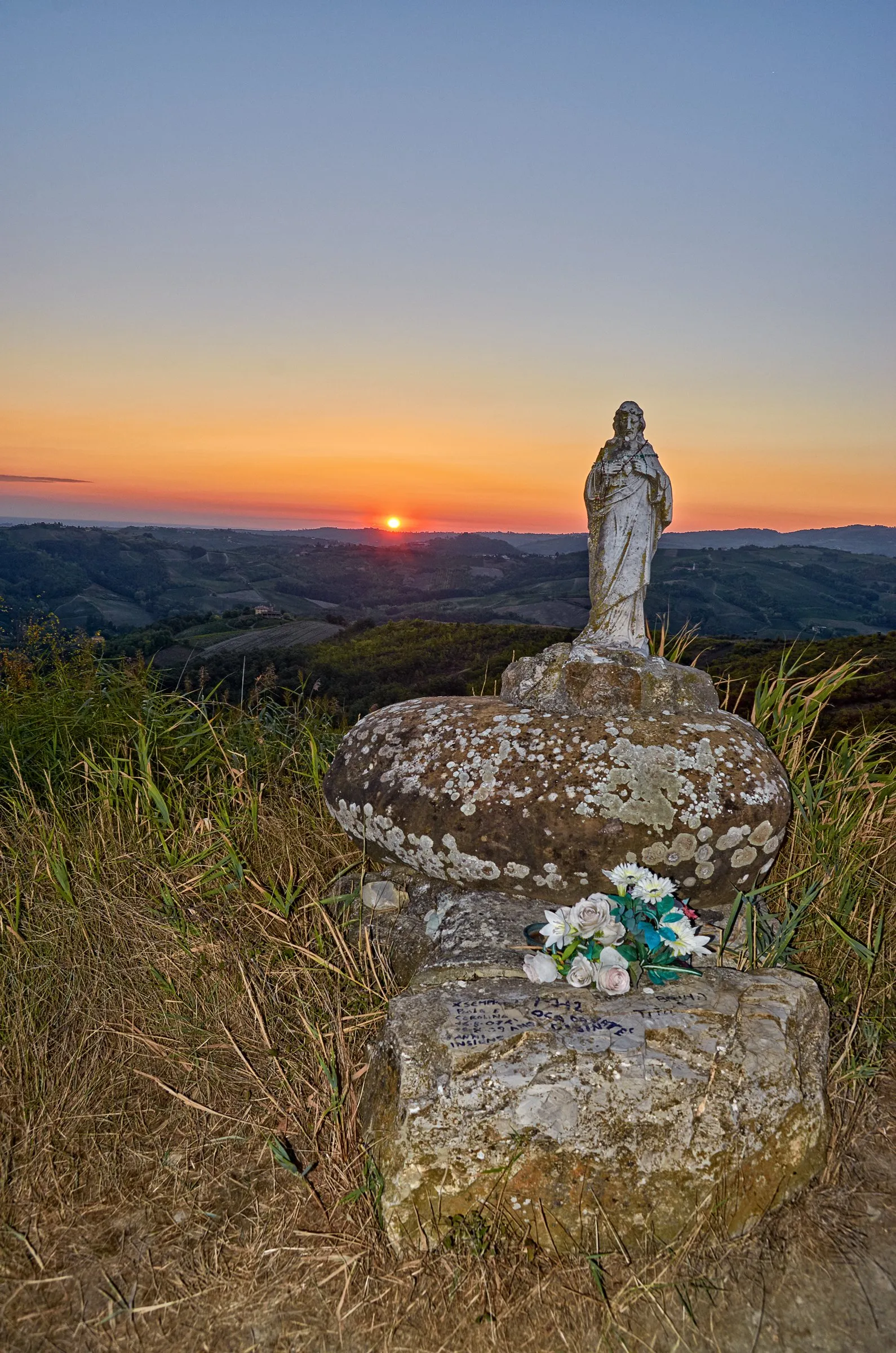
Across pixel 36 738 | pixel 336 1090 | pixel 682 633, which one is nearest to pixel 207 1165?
pixel 336 1090

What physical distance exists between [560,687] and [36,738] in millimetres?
3323

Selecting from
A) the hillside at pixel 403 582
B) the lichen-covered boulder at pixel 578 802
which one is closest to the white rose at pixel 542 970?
the lichen-covered boulder at pixel 578 802

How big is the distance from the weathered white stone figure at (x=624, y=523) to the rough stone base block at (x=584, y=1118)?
214 cm

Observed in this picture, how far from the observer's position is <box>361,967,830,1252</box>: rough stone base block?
2289 mm

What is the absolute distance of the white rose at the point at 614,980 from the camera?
102 inches

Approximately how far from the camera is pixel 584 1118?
2.33 metres

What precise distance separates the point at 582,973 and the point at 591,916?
20cm

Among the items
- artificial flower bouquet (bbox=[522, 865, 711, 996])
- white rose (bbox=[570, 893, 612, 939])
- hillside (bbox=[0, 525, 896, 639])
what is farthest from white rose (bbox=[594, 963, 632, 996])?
hillside (bbox=[0, 525, 896, 639])

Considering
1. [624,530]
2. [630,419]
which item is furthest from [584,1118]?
[630,419]

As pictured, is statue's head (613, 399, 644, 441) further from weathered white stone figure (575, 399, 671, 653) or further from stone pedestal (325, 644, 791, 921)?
stone pedestal (325, 644, 791, 921)

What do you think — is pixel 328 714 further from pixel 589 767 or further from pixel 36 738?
pixel 589 767

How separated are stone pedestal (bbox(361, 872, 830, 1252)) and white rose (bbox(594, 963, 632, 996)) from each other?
5 centimetres

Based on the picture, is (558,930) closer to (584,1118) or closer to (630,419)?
(584,1118)

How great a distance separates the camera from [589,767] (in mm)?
3309
